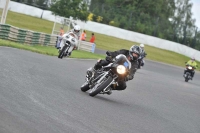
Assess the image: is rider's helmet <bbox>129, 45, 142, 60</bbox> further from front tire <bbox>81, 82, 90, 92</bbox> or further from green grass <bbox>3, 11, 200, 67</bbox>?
green grass <bbox>3, 11, 200, 67</bbox>

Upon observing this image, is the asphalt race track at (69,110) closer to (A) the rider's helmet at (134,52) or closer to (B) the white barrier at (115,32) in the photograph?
(A) the rider's helmet at (134,52)

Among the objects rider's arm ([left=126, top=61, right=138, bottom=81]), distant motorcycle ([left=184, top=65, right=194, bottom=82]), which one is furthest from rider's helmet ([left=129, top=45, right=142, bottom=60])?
distant motorcycle ([left=184, top=65, right=194, bottom=82])

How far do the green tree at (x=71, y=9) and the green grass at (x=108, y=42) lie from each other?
12.8ft

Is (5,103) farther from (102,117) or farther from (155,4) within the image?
(155,4)

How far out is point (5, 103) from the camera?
901 cm

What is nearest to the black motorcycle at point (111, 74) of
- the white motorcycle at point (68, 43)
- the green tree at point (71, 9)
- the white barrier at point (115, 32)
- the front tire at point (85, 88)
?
the front tire at point (85, 88)

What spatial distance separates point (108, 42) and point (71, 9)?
1096 centimetres

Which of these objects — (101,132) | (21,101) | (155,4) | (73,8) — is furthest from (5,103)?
(155,4)

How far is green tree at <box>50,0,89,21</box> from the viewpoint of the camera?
52.3 metres

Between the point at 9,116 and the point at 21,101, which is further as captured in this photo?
the point at 21,101

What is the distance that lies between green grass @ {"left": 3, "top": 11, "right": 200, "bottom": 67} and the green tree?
3.89 meters

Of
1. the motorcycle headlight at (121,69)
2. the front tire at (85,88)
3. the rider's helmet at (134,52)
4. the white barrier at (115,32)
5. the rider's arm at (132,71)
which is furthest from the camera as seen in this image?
the white barrier at (115,32)

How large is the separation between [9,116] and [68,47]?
17.9 meters

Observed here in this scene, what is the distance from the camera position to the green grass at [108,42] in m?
58.3
